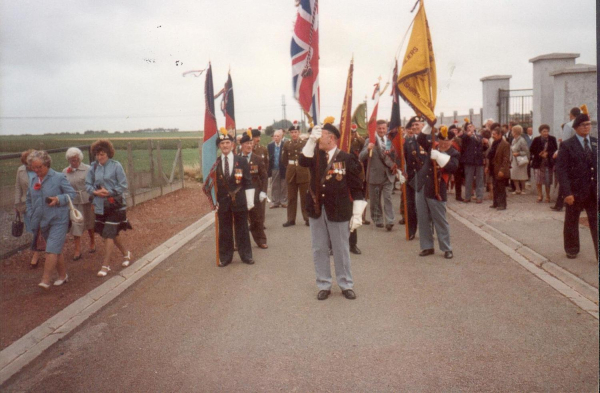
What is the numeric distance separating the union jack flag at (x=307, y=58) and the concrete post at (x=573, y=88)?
29.0 ft

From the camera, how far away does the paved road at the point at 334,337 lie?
437 cm

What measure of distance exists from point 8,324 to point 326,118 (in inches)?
162

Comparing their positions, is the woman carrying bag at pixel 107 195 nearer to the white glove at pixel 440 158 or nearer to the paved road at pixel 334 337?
the paved road at pixel 334 337

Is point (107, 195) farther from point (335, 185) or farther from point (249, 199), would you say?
point (335, 185)

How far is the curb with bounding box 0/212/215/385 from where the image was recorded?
5109 millimetres

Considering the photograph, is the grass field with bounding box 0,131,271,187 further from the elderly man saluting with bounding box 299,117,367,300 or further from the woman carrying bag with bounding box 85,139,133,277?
the elderly man saluting with bounding box 299,117,367,300

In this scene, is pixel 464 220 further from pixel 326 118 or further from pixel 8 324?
pixel 8 324

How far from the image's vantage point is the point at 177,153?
21.5m

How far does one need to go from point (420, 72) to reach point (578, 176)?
2.68m

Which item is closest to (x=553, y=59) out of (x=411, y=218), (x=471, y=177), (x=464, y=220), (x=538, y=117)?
(x=538, y=117)

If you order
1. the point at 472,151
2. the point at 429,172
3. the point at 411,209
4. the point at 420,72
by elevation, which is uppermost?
the point at 420,72

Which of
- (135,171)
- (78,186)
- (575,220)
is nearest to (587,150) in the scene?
(575,220)

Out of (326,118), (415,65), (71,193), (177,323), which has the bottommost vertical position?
(177,323)

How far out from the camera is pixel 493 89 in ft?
69.7
